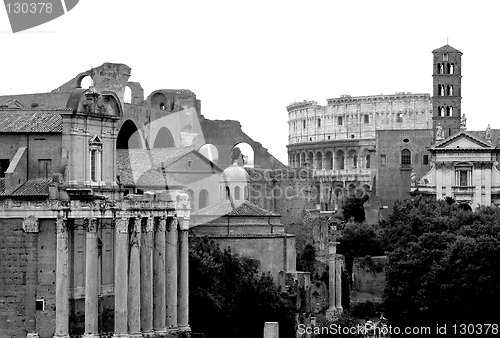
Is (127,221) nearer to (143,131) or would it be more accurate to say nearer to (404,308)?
(404,308)

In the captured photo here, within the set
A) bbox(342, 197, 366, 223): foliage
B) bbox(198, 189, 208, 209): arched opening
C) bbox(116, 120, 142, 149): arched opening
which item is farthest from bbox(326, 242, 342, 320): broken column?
bbox(342, 197, 366, 223): foliage

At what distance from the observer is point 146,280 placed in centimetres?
5416

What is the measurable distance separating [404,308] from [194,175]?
45.0 feet

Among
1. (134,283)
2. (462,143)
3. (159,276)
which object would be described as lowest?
(134,283)

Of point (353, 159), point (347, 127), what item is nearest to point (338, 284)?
point (353, 159)

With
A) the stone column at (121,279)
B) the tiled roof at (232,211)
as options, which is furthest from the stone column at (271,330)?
the tiled roof at (232,211)

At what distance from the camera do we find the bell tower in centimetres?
10731

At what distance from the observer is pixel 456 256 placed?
6331cm

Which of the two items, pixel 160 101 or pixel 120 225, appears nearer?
pixel 120 225

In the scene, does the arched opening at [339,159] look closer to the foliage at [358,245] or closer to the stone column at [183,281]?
the foliage at [358,245]

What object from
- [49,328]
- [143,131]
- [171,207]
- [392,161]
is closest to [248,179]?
[143,131]

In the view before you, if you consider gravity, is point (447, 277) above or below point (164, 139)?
below

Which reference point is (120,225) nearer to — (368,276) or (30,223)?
(30,223)

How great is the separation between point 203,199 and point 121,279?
22.7 m
